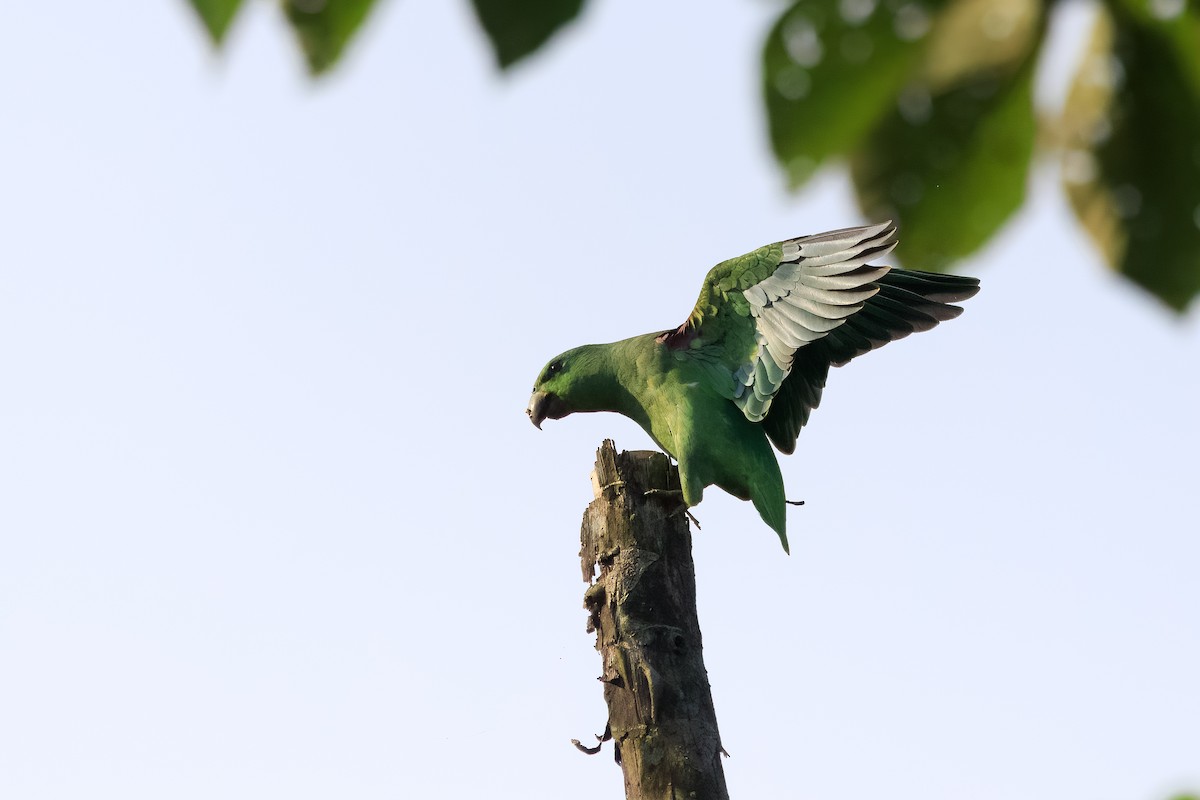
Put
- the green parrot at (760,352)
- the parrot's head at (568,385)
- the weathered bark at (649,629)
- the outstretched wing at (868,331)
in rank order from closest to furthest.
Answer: the weathered bark at (649,629) < the green parrot at (760,352) < the outstretched wing at (868,331) < the parrot's head at (568,385)

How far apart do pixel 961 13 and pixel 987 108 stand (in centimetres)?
5

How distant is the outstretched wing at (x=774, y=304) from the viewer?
4.75 m

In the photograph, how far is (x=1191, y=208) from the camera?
24.9 inches

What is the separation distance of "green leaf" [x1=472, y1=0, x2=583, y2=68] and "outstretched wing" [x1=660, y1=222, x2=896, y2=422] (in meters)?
4.04

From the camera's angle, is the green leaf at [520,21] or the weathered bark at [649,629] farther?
the weathered bark at [649,629]

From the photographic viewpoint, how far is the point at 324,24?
71cm

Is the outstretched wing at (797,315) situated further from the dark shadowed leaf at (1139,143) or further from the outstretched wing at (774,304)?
the dark shadowed leaf at (1139,143)

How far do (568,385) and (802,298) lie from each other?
132 centimetres

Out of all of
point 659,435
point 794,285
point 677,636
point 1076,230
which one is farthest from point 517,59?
point 659,435

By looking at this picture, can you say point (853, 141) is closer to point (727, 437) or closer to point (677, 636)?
point (677, 636)

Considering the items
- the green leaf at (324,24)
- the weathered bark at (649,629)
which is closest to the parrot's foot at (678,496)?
the weathered bark at (649,629)

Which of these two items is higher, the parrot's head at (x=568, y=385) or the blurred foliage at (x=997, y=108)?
the parrot's head at (x=568, y=385)

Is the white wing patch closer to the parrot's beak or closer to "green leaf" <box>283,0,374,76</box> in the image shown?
the parrot's beak

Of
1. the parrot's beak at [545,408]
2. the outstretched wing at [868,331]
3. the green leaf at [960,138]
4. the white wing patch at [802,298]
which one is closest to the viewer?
the green leaf at [960,138]
